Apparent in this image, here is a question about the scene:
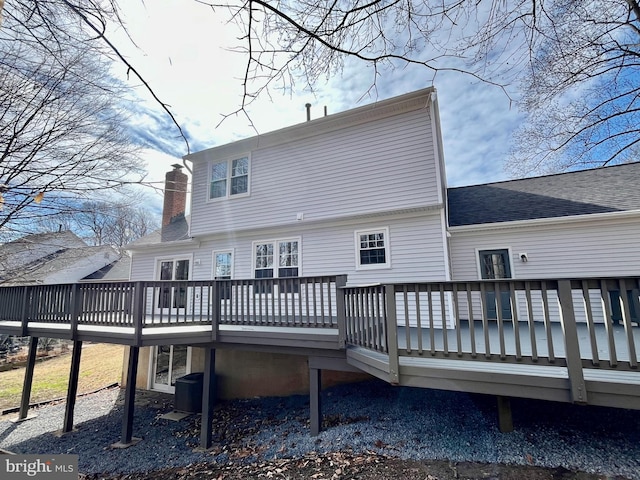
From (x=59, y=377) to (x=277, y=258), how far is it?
11.8 meters

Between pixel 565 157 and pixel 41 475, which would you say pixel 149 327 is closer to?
pixel 41 475

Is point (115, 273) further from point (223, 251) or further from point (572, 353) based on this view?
point (572, 353)

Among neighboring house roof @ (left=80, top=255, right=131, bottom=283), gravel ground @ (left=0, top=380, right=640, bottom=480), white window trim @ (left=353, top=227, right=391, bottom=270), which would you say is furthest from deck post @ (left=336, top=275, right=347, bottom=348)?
neighboring house roof @ (left=80, top=255, right=131, bottom=283)

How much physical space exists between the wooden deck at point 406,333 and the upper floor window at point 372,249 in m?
1.24

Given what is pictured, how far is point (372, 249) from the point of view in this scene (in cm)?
796

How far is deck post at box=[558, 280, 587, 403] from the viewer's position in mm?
3170

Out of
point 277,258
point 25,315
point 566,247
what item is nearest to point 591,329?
point 566,247

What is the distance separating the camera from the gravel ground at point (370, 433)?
161 inches

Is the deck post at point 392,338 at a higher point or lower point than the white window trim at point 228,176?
lower

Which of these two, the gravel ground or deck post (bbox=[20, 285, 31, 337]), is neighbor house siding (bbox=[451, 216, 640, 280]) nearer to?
the gravel ground

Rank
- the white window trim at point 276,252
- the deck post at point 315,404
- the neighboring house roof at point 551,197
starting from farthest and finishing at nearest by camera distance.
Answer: the white window trim at point 276,252 → the neighboring house roof at point 551,197 → the deck post at point 315,404

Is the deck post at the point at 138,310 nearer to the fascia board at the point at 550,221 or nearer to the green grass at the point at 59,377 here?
the fascia board at the point at 550,221

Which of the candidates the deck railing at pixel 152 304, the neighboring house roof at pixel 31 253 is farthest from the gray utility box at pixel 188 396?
the neighboring house roof at pixel 31 253

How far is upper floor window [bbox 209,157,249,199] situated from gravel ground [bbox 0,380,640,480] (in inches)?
243
